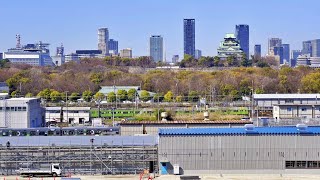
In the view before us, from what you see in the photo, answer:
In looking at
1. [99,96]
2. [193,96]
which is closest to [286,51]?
[193,96]

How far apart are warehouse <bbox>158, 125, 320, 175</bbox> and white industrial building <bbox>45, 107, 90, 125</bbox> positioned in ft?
56.3

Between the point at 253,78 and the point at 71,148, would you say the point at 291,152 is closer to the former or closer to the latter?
the point at 71,148

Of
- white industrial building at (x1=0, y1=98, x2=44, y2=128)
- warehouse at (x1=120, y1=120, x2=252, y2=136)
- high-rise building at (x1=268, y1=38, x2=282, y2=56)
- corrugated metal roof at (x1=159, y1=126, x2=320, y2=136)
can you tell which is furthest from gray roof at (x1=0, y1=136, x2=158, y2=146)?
high-rise building at (x1=268, y1=38, x2=282, y2=56)

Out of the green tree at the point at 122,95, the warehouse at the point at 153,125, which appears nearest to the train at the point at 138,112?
the green tree at the point at 122,95

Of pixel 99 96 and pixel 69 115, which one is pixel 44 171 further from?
pixel 99 96

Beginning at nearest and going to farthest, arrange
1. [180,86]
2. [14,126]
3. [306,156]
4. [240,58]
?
[306,156], [14,126], [180,86], [240,58]

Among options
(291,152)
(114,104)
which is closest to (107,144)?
(291,152)

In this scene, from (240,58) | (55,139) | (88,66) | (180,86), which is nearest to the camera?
(55,139)

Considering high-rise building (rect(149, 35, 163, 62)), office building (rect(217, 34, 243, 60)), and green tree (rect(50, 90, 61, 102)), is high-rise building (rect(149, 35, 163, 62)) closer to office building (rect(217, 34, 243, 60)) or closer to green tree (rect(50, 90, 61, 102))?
office building (rect(217, 34, 243, 60))

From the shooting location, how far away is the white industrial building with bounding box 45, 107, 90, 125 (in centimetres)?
3976

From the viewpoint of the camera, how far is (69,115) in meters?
40.4

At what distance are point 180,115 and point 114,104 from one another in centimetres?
1008

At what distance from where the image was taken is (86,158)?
23156 mm

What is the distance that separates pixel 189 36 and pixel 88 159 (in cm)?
13049
